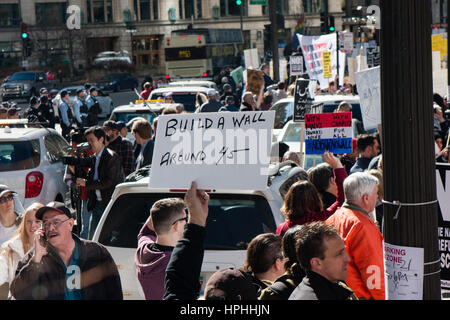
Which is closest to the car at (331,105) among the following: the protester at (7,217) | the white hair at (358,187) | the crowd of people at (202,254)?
the crowd of people at (202,254)

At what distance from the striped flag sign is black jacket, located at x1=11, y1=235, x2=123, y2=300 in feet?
15.2

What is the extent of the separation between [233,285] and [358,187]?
191 cm

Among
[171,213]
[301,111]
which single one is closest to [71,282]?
[171,213]

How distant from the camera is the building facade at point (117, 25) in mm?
64688

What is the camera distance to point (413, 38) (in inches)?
142

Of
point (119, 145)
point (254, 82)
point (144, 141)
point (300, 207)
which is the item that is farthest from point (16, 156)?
point (254, 82)

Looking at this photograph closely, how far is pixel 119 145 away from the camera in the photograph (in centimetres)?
1034

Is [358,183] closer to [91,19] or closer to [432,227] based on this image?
[432,227]

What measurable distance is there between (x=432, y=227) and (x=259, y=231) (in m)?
2.07

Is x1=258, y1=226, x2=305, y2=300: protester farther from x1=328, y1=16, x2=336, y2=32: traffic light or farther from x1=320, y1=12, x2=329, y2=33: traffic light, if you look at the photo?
x1=328, y1=16, x2=336, y2=32: traffic light

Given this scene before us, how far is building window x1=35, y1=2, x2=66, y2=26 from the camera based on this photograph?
219 feet

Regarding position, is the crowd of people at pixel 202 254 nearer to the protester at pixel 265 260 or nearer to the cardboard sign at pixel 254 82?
the protester at pixel 265 260

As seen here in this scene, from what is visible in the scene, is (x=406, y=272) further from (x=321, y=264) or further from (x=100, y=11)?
(x=100, y=11)

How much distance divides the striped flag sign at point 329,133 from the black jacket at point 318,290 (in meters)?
4.94
